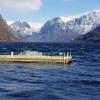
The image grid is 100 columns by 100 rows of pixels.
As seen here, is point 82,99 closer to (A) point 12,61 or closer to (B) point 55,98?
(B) point 55,98

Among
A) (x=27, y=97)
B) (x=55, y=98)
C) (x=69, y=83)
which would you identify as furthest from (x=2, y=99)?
(x=69, y=83)

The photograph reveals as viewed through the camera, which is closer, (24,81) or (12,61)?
(24,81)

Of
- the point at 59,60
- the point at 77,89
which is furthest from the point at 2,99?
the point at 59,60

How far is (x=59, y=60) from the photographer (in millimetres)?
119812

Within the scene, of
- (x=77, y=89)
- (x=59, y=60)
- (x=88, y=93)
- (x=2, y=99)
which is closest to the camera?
(x=2, y=99)

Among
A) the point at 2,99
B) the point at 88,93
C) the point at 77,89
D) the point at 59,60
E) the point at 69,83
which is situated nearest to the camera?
the point at 2,99

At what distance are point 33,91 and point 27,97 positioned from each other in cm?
473

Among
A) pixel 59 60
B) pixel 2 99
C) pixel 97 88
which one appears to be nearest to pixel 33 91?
pixel 2 99

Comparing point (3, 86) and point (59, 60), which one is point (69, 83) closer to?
point (3, 86)

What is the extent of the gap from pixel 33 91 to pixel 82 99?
9.67 metres

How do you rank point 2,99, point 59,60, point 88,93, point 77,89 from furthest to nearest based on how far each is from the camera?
point 59,60 < point 77,89 < point 88,93 < point 2,99

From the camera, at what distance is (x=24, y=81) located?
240 ft

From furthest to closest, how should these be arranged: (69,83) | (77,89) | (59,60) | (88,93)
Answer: (59,60)
(69,83)
(77,89)
(88,93)

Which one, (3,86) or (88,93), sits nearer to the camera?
(88,93)
